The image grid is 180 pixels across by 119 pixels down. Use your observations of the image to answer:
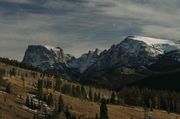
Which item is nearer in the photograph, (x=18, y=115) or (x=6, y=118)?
(x=6, y=118)

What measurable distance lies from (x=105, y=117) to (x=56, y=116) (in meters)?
20.7

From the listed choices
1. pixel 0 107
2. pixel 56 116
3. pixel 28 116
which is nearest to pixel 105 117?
pixel 56 116

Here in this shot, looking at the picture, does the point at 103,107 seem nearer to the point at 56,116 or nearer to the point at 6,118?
the point at 56,116

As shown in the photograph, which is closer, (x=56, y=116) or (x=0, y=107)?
(x=56, y=116)

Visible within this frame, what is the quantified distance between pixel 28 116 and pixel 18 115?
4930mm

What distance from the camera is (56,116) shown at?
179 meters

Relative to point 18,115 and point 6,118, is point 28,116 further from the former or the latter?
point 6,118

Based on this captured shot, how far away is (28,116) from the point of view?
195 metres

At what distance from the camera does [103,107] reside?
188 meters

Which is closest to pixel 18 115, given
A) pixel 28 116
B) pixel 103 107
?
pixel 28 116

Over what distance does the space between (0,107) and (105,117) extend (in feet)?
160

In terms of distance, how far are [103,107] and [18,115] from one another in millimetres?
37066

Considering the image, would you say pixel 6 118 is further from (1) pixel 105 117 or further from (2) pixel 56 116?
(1) pixel 105 117

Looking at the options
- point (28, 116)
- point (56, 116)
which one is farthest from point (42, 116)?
point (56, 116)
